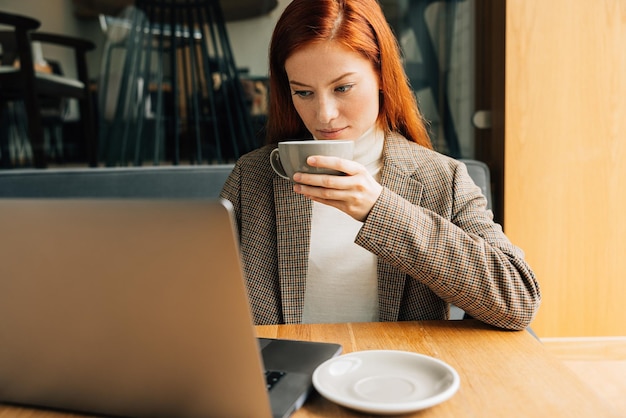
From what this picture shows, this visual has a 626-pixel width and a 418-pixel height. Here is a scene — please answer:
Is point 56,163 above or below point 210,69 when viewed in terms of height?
below

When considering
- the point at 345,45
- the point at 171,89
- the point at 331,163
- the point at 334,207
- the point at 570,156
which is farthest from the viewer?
the point at 171,89

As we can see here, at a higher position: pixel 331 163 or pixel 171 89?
pixel 171 89

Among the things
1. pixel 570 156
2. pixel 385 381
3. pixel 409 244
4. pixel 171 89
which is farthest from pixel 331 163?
pixel 171 89

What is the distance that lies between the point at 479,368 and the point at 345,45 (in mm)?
651

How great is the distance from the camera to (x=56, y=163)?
213 centimetres

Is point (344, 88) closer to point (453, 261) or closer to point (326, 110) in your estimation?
point (326, 110)

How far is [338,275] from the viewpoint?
1141 mm

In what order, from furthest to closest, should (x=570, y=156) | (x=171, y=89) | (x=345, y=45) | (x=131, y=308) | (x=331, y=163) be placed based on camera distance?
(x=171, y=89), (x=570, y=156), (x=345, y=45), (x=331, y=163), (x=131, y=308)

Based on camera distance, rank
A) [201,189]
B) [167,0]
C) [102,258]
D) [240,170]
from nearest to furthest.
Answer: [102,258], [240,170], [201,189], [167,0]

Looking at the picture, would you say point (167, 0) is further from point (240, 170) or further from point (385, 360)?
point (385, 360)

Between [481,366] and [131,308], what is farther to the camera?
[481,366]

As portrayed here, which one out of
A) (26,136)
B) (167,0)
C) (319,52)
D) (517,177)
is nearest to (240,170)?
(319,52)

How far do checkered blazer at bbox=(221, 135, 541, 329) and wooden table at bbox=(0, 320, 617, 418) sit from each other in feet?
0.22

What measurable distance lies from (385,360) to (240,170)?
68 cm
